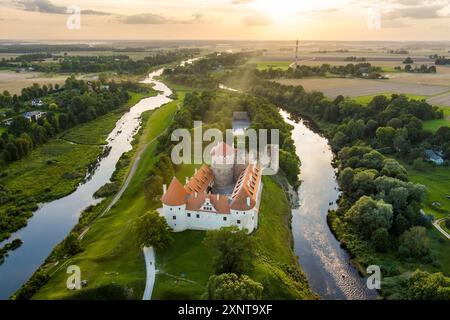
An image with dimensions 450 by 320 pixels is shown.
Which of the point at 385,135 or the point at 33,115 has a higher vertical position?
the point at 33,115

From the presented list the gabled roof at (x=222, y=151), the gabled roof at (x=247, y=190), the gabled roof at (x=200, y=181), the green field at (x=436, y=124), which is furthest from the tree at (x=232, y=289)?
the green field at (x=436, y=124)

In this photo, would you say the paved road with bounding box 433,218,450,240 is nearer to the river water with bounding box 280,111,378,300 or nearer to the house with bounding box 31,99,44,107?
the river water with bounding box 280,111,378,300

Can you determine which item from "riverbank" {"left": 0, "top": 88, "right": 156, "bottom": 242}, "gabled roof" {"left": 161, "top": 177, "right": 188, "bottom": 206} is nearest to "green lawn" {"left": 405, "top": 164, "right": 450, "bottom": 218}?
"gabled roof" {"left": 161, "top": 177, "right": 188, "bottom": 206}

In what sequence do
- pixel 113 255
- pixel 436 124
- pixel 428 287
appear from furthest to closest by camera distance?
pixel 436 124, pixel 113 255, pixel 428 287

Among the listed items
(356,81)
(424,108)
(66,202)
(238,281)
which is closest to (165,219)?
(238,281)

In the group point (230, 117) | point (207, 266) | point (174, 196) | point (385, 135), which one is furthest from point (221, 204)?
point (230, 117)

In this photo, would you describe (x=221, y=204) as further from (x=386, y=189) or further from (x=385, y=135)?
(x=385, y=135)
